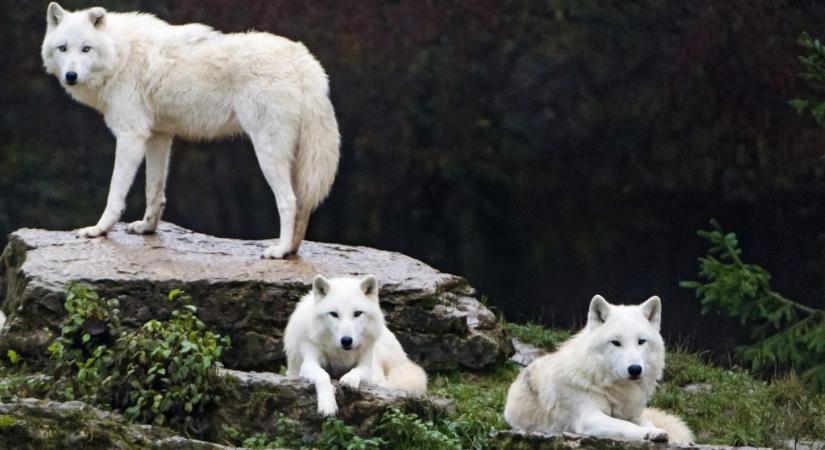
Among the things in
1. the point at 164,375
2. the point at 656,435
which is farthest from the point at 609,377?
the point at 164,375

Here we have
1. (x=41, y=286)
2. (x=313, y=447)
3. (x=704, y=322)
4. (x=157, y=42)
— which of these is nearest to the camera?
(x=313, y=447)

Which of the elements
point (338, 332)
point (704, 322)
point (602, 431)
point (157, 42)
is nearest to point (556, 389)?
point (602, 431)

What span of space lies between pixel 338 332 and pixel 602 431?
1.50 meters

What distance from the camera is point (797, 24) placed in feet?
44.9

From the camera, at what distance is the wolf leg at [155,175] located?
34.2ft

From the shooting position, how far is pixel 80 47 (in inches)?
393

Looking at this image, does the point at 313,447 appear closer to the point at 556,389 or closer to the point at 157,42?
the point at 556,389

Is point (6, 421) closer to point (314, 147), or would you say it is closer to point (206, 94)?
point (314, 147)

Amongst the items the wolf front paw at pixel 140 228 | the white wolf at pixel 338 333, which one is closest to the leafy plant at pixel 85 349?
the white wolf at pixel 338 333

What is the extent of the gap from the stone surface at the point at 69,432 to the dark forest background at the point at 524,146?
257 inches

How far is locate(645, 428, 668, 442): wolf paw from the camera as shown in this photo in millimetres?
7207

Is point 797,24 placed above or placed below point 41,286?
above

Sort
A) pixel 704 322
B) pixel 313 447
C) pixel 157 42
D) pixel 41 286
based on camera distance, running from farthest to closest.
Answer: pixel 704 322
pixel 157 42
pixel 41 286
pixel 313 447

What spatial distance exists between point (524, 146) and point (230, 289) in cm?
462
